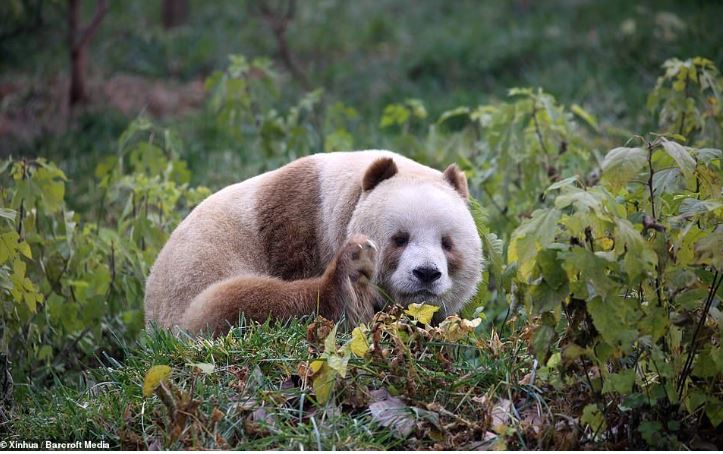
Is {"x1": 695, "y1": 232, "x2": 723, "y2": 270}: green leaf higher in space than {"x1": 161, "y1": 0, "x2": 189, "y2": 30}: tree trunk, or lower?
higher

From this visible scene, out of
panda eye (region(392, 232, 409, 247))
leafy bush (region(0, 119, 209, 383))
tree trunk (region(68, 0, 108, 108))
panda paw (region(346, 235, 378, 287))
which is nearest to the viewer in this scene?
panda paw (region(346, 235, 378, 287))

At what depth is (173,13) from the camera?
15.9 m

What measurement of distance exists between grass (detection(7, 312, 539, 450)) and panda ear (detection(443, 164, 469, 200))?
0.86 metres

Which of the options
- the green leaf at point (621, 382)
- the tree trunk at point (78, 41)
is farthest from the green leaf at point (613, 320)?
the tree trunk at point (78, 41)

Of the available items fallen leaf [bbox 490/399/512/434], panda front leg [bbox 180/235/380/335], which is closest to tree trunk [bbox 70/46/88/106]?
panda front leg [bbox 180/235/380/335]

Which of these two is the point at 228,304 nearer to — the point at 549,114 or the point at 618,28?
the point at 549,114

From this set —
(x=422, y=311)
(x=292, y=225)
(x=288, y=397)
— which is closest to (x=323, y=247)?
(x=292, y=225)

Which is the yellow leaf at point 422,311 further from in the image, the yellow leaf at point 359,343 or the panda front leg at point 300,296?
the panda front leg at point 300,296

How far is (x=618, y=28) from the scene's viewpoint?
12.3 meters

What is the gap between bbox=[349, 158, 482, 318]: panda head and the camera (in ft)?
13.1

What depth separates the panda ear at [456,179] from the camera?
432 centimetres

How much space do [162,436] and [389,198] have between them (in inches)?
59.7

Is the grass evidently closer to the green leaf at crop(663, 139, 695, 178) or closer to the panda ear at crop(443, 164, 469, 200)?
the panda ear at crop(443, 164, 469, 200)

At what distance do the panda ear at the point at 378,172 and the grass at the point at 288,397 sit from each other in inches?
30.0
